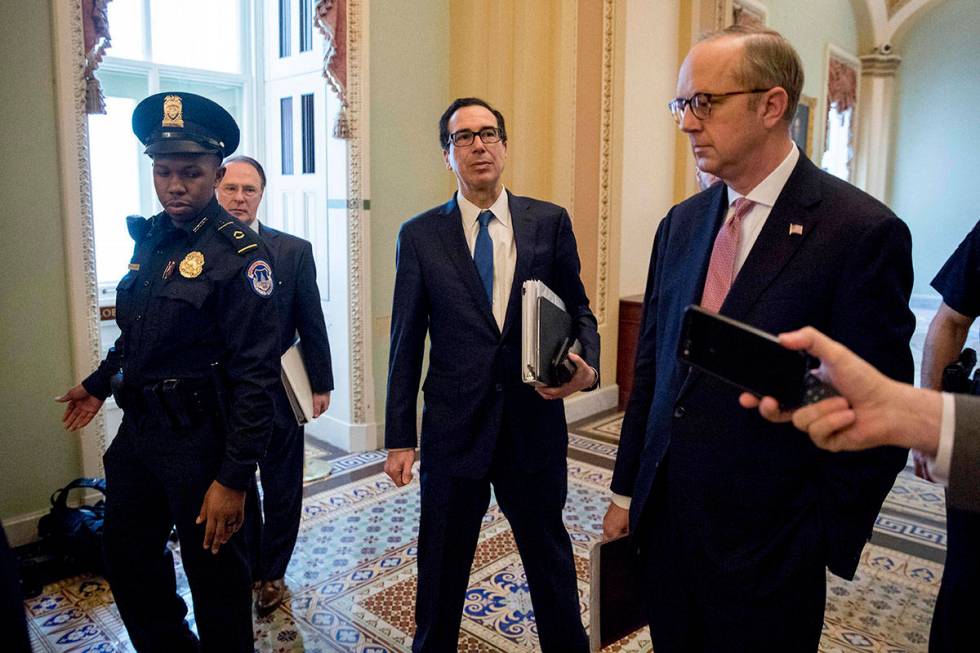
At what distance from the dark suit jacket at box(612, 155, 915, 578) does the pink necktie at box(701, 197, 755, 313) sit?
0.02 meters

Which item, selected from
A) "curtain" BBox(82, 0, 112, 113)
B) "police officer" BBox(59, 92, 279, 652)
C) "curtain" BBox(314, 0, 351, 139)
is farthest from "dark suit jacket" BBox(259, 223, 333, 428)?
"curtain" BBox(314, 0, 351, 139)

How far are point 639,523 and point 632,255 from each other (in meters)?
5.16

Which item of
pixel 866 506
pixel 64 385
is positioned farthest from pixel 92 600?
pixel 866 506

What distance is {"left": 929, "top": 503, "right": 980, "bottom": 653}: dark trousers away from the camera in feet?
5.70

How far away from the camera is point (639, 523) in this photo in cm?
166

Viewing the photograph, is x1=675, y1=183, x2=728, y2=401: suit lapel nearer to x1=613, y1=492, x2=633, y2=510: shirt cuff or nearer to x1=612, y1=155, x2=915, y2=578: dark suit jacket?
x1=612, y1=155, x2=915, y2=578: dark suit jacket

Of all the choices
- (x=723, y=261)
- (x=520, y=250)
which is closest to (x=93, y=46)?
(x=520, y=250)

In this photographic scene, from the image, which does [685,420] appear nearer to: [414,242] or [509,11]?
[414,242]

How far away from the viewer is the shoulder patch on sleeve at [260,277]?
2.00 metres

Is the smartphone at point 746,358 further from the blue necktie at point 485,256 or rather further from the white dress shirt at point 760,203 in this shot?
the blue necktie at point 485,256

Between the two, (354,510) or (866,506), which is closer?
(866,506)

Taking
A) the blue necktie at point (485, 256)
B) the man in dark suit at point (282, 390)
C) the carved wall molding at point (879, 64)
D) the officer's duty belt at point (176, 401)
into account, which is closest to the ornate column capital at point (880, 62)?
the carved wall molding at point (879, 64)

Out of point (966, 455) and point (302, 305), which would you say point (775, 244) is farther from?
point (302, 305)

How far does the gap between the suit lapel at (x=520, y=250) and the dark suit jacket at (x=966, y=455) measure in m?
1.30
